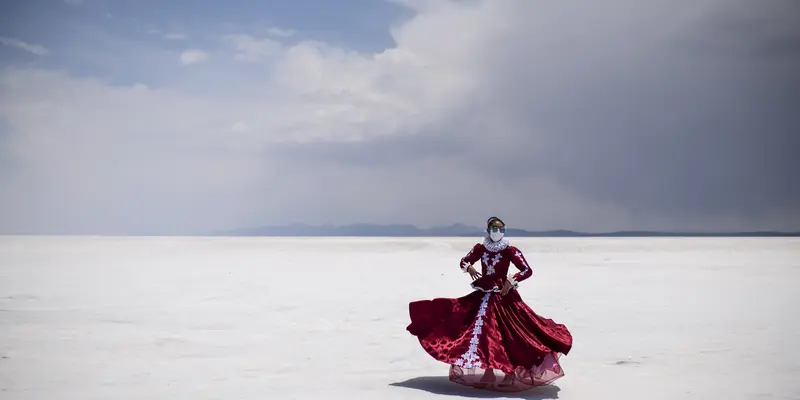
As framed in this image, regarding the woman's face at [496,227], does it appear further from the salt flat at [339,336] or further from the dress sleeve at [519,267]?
the salt flat at [339,336]

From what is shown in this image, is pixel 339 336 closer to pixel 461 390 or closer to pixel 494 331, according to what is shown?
pixel 461 390

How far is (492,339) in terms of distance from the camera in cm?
754

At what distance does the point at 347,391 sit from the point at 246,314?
6.99 meters

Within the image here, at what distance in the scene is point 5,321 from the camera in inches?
514

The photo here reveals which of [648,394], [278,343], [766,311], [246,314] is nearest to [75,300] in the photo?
[246,314]

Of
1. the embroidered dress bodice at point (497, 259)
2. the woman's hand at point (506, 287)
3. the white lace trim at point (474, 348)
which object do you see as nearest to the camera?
the white lace trim at point (474, 348)

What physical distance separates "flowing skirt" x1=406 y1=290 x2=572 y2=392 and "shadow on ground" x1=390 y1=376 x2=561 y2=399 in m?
0.09

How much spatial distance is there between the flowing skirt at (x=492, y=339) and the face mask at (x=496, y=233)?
60 centimetres

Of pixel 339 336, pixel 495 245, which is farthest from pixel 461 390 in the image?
pixel 339 336

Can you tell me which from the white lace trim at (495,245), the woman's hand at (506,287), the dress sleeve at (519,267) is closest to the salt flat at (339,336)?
the woman's hand at (506,287)

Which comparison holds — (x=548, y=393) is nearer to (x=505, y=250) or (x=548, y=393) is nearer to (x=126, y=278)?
(x=505, y=250)

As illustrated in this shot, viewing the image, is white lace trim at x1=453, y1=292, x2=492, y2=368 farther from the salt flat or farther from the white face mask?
the white face mask

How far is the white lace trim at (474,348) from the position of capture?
24.3 feet

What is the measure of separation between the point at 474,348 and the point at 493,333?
261mm
